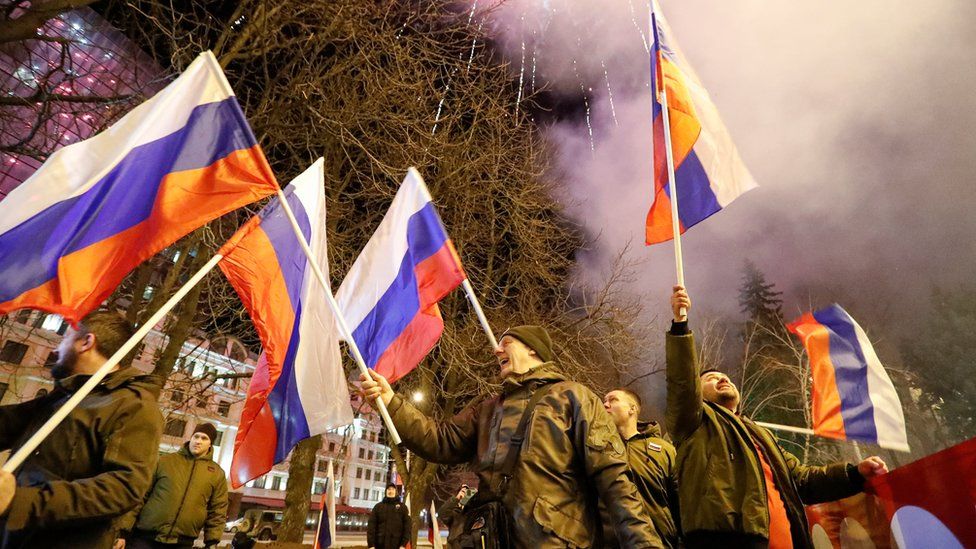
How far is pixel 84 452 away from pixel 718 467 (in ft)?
10.8

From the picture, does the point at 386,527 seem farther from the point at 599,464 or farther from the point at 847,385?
the point at 599,464

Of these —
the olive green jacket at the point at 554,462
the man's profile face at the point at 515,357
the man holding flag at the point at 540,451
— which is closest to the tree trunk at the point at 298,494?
the man holding flag at the point at 540,451

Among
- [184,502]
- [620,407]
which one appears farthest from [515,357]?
[184,502]

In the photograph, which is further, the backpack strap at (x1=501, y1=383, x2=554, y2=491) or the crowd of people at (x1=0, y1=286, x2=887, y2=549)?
the backpack strap at (x1=501, y1=383, x2=554, y2=491)

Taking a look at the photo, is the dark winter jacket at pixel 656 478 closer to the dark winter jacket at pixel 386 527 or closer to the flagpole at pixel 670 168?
A: the flagpole at pixel 670 168

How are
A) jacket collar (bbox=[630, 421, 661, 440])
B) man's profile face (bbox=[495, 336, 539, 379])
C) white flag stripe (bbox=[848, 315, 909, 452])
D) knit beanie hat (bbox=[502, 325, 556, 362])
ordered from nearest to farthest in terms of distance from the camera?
man's profile face (bbox=[495, 336, 539, 379])
knit beanie hat (bbox=[502, 325, 556, 362])
jacket collar (bbox=[630, 421, 661, 440])
white flag stripe (bbox=[848, 315, 909, 452])

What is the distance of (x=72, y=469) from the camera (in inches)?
97.0

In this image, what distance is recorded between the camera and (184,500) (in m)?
5.22

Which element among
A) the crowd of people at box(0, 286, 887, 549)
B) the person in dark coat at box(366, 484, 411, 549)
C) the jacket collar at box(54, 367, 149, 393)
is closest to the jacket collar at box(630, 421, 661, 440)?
the crowd of people at box(0, 286, 887, 549)

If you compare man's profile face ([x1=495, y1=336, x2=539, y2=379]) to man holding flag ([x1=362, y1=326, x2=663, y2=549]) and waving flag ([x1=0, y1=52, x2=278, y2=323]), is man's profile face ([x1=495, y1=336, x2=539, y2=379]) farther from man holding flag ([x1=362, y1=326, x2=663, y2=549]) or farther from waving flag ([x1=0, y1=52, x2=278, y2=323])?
waving flag ([x1=0, y1=52, x2=278, y2=323])

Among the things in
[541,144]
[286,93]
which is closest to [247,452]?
[286,93]

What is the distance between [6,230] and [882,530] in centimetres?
511

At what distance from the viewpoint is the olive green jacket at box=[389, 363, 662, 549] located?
7.59 feet

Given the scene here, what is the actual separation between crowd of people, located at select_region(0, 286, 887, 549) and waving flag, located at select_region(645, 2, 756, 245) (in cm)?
136
